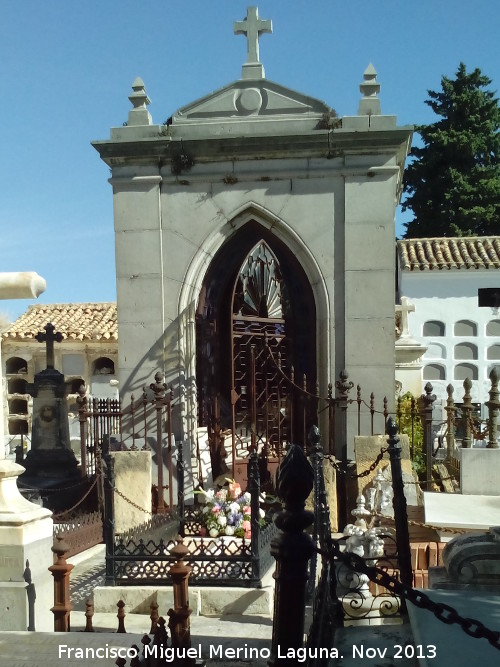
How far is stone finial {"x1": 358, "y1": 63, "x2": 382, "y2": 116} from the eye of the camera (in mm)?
9492

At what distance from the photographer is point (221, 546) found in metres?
6.94

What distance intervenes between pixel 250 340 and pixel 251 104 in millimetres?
3545

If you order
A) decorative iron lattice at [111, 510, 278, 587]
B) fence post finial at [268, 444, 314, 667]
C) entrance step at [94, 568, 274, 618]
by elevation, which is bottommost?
entrance step at [94, 568, 274, 618]

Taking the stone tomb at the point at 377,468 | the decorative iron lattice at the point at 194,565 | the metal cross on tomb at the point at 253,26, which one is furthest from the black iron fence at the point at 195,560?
the metal cross on tomb at the point at 253,26

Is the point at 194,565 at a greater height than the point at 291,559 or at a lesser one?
lesser

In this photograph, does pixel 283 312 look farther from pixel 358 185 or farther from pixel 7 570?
pixel 7 570

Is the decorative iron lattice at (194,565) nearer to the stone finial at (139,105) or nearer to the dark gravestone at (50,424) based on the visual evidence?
the dark gravestone at (50,424)

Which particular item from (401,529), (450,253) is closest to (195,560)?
(401,529)

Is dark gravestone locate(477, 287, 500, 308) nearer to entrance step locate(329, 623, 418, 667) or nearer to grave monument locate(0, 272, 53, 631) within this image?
grave monument locate(0, 272, 53, 631)

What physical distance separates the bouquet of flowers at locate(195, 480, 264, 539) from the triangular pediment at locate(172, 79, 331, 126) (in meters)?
5.27

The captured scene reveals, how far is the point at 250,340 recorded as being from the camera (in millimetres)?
10742

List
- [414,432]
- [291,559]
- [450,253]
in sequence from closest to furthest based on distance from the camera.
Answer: [291,559]
[414,432]
[450,253]

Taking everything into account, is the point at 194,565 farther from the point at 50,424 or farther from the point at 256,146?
the point at 50,424

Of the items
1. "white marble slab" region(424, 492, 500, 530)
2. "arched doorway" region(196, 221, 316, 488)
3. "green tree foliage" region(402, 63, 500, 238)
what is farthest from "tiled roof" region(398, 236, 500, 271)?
"white marble slab" region(424, 492, 500, 530)
